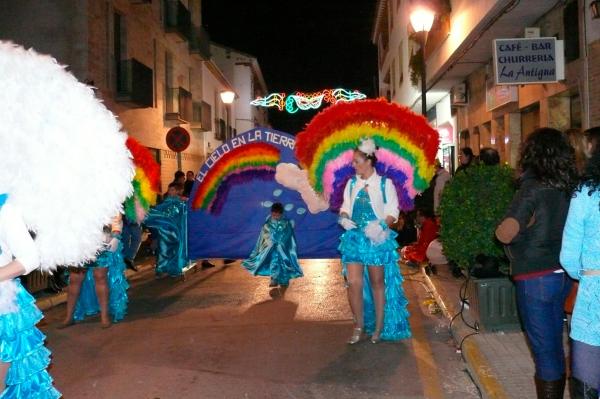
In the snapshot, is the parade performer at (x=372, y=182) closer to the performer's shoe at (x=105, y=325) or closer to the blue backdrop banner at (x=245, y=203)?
the blue backdrop banner at (x=245, y=203)

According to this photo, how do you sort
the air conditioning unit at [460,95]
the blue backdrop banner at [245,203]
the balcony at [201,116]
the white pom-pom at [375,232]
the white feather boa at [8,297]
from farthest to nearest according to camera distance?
1. the balcony at [201,116]
2. the air conditioning unit at [460,95]
3. the blue backdrop banner at [245,203]
4. the white pom-pom at [375,232]
5. the white feather boa at [8,297]

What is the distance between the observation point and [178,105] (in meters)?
24.6

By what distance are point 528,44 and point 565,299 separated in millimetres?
7271

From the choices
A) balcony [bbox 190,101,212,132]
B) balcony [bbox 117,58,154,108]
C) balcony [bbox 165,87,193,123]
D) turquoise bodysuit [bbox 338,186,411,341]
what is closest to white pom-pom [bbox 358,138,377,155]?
turquoise bodysuit [bbox 338,186,411,341]

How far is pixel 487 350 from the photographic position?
18.3 ft

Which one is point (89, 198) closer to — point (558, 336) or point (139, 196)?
point (558, 336)

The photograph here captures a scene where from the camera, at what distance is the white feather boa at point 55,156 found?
3123mm

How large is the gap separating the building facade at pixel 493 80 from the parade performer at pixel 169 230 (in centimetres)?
626

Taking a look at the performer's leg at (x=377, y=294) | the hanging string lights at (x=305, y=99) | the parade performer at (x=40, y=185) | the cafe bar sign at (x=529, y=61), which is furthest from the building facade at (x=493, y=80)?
the parade performer at (x=40, y=185)

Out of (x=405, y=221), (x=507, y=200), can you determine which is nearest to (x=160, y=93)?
(x=405, y=221)

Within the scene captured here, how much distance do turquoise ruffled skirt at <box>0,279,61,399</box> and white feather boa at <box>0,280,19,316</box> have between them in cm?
3

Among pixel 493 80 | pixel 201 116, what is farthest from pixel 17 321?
pixel 201 116

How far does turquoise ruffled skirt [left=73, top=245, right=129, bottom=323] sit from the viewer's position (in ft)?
24.5

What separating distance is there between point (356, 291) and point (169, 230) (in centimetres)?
500
